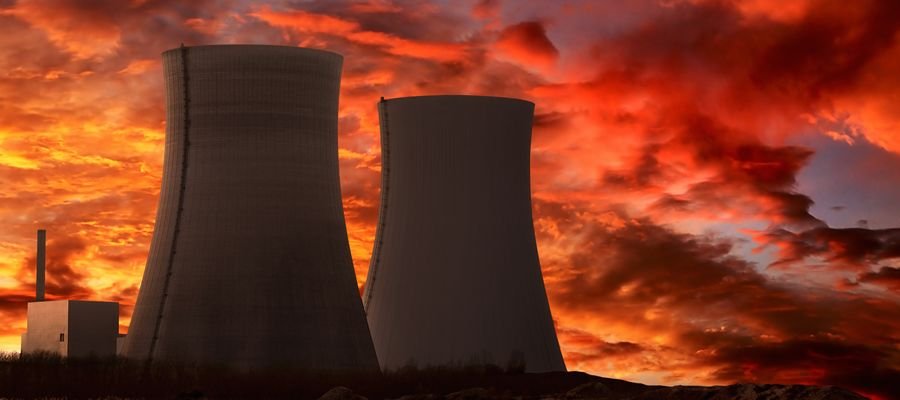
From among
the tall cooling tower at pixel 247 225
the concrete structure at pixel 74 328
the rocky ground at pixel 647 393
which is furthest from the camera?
the concrete structure at pixel 74 328

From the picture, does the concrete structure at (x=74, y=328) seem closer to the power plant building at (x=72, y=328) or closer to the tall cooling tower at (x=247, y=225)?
the power plant building at (x=72, y=328)

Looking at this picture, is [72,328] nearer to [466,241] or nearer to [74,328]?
[74,328]

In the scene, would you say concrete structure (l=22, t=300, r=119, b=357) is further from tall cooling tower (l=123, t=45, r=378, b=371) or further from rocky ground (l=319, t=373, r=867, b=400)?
rocky ground (l=319, t=373, r=867, b=400)

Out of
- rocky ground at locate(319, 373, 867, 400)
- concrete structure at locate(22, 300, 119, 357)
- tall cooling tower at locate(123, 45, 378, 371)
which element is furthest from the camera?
concrete structure at locate(22, 300, 119, 357)

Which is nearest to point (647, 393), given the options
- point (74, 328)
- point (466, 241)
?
point (466, 241)

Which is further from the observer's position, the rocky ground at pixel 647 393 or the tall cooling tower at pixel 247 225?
the tall cooling tower at pixel 247 225

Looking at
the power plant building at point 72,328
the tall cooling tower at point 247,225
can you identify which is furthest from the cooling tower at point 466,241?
the power plant building at point 72,328

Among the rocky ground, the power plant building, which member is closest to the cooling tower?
the rocky ground
